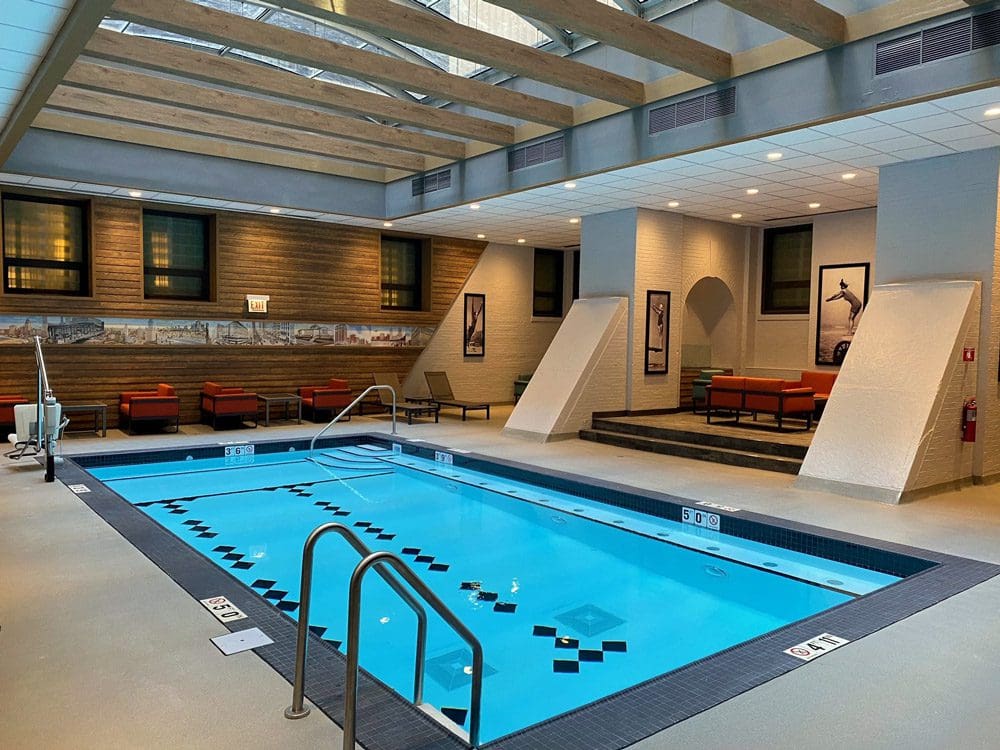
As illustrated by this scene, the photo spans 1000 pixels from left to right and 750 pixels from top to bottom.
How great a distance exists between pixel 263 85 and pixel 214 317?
17.0 feet

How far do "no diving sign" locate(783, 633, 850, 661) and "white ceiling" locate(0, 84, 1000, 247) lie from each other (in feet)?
14.4

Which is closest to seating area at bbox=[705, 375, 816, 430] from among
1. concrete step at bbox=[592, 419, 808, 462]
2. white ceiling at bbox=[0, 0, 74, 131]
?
concrete step at bbox=[592, 419, 808, 462]

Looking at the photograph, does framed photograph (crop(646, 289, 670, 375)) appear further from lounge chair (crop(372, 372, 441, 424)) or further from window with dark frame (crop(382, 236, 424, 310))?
window with dark frame (crop(382, 236, 424, 310))

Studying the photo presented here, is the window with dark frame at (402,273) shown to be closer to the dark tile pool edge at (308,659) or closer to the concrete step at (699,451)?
the concrete step at (699,451)

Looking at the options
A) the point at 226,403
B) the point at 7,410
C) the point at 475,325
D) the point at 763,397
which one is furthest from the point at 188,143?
the point at 763,397

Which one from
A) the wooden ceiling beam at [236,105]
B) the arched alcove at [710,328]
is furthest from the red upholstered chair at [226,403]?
the arched alcove at [710,328]

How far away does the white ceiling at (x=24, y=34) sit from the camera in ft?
13.0

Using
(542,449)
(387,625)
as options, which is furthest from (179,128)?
(387,625)

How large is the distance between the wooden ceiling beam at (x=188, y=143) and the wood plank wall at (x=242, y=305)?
124cm

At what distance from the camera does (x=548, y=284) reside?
15.9 meters

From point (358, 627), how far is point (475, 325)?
40.6 feet

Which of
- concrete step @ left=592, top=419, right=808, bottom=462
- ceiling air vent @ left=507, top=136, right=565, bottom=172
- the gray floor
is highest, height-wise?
ceiling air vent @ left=507, top=136, right=565, bottom=172

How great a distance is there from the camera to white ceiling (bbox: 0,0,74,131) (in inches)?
156

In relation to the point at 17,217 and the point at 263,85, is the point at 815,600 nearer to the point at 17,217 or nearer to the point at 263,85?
the point at 263,85
